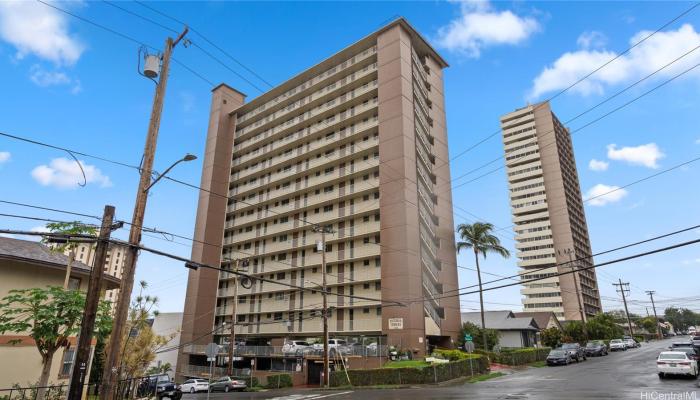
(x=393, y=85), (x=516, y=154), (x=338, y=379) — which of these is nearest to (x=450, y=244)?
(x=393, y=85)

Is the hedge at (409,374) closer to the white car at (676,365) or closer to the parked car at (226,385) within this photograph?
the parked car at (226,385)

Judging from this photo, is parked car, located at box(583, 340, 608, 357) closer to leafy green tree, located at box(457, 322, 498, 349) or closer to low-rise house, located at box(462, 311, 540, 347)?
low-rise house, located at box(462, 311, 540, 347)

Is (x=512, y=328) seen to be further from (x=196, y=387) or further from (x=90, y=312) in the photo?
(x=90, y=312)

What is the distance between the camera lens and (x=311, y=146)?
60.1 m

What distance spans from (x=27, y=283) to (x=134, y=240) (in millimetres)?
13743

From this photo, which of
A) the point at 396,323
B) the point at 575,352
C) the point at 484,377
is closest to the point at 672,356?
the point at 484,377

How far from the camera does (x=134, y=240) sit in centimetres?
1256

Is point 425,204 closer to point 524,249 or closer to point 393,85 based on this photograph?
point 393,85

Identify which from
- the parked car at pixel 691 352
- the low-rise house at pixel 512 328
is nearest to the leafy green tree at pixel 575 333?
the low-rise house at pixel 512 328

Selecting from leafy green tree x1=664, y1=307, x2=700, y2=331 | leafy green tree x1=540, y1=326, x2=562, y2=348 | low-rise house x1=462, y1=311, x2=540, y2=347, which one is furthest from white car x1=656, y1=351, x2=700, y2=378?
leafy green tree x1=664, y1=307, x2=700, y2=331

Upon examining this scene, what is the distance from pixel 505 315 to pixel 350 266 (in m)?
30.0

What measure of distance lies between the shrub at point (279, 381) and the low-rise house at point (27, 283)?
19315mm

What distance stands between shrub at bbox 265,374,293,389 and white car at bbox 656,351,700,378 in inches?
1117

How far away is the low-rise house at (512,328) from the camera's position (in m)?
60.8
